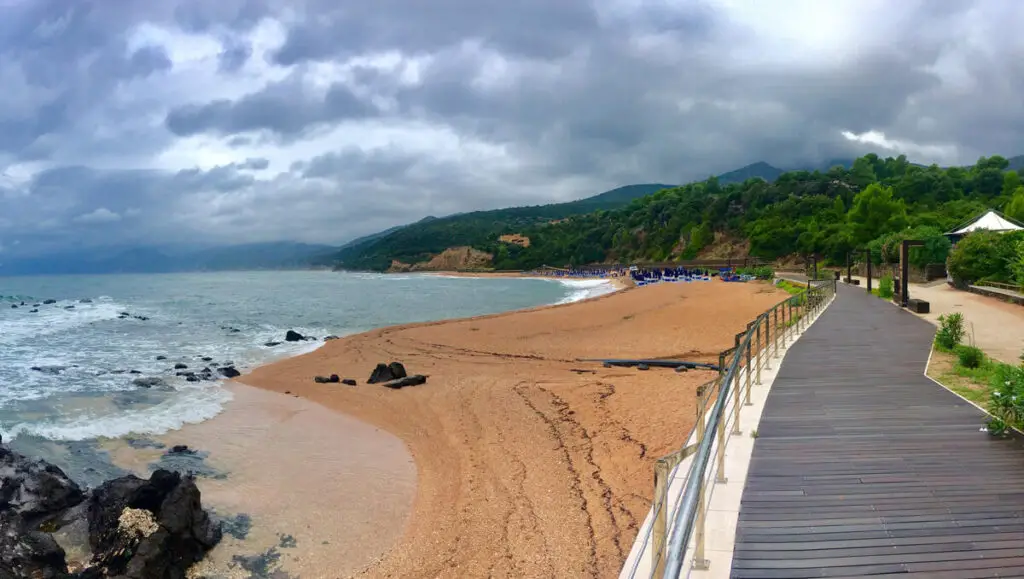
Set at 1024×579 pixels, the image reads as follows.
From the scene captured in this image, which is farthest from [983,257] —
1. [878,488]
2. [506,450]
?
[878,488]

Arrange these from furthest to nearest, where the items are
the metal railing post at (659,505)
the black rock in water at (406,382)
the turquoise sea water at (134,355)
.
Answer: the black rock in water at (406,382) → the turquoise sea water at (134,355) → the metal railing post at (659,505)

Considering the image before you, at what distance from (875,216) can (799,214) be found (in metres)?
23.2

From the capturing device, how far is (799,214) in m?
82.4

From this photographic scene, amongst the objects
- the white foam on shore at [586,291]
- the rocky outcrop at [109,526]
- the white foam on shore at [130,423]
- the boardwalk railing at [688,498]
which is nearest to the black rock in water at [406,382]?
the white foam on shore at [130,423]

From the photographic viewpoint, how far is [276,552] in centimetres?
692

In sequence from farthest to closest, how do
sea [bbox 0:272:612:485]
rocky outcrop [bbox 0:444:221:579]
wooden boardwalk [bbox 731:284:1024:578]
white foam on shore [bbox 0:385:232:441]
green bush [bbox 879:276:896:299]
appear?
green bush [bbox 879:276:896:299] < sea [bbox 0:272:612:485] < white foam on shore [bbox 0:385:232:441] < rocky outcrop [bbox 0:444:221:579] < wooden boardwalk [bbox 731:284:1024:578]

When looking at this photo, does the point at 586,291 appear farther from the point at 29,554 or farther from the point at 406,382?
the point at 29,554

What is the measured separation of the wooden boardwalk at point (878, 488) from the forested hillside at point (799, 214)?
36.1 m

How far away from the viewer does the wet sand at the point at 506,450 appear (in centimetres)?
657

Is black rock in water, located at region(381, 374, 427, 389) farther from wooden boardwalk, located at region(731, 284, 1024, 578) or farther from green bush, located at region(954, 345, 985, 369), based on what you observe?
green bush, located at region(954, 345, 985, 369)

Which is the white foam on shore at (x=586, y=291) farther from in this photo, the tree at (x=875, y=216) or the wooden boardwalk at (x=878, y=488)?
the wooden boardwalk at (x=878, y=488)

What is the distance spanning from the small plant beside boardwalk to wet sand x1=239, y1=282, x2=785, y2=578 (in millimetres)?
3678

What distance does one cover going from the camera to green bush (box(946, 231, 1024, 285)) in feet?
88.4

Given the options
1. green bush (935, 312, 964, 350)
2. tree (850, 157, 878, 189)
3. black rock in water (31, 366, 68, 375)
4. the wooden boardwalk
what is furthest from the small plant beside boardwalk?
tree (850, 157, 878, 189)
